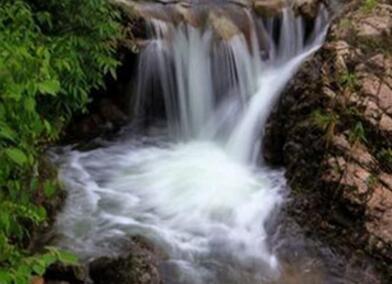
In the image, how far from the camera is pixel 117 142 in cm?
746

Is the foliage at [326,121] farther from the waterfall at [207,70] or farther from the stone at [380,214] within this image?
the waterfall at [207,70]

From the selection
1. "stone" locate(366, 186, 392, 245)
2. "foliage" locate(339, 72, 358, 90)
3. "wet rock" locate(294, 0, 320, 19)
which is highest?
"wet rock" locate(294, 0, 320, 19)

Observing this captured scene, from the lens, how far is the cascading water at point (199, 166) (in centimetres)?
528

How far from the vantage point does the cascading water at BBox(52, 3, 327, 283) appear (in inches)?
208

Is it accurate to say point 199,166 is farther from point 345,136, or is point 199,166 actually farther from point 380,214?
point 380,214

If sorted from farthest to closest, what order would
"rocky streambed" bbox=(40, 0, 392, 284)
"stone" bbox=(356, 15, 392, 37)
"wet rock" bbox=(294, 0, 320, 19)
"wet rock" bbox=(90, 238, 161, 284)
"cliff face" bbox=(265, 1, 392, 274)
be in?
"wet rock" bbox=(294, 0, 320, 19) < "stone" bbox=(356, 15, 392, 37) < "cliff face" bbox=(265, 1, 392, 274) < "rocky streambed" bbox=(40, 0, 392, 284) < "wet rock" bbox=(90, 238, 161, 284)

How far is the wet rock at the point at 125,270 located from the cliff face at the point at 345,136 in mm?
1703

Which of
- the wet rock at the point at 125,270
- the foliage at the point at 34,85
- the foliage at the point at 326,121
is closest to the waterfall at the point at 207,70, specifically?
the foliage at the point at 34,85

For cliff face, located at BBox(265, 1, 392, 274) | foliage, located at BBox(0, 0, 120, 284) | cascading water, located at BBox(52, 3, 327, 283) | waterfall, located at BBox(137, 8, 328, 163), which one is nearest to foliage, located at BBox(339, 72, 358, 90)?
cliff face, located at BBox(265, 1, 392, 274)

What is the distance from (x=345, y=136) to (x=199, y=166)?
174 centimetres

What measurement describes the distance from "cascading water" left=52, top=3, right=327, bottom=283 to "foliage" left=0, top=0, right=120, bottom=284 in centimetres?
76

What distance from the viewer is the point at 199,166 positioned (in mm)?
6883

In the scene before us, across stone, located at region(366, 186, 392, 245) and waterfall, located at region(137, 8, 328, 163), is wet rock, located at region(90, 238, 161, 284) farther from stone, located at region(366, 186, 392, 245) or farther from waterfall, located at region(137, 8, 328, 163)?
waterfall, located at region(137, 8, 328, 163)

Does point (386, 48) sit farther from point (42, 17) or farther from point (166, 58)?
point (42, 17)
